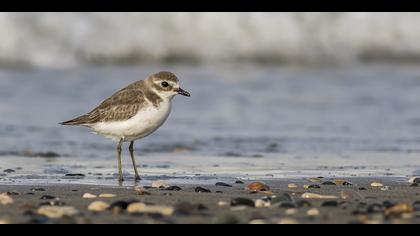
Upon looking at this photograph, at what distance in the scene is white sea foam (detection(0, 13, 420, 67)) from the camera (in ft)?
63.0

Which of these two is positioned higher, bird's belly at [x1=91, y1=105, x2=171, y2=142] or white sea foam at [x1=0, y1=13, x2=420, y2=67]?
white sea foam at [x1=0, y1=13, x2=420, y2=67]

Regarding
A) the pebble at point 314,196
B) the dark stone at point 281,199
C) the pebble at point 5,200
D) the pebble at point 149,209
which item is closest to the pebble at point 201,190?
the pebble at point 314,196

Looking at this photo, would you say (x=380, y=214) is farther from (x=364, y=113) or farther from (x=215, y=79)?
(x=215, y=79)

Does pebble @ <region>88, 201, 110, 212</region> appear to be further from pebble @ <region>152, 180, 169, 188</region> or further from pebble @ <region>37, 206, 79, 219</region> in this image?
pebble @ <region>152, 180, 169, 188</region>

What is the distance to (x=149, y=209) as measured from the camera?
20.0 feet

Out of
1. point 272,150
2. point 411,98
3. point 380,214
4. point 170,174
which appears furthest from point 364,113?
point 380,214

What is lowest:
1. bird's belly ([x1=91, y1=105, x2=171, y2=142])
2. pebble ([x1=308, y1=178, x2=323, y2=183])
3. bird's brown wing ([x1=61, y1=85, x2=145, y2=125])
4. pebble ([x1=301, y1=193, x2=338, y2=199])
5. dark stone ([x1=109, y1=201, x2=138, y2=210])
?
dark stone ([x1=109, y1=201, x2=138, y2=210])

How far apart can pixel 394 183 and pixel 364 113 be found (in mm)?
5637

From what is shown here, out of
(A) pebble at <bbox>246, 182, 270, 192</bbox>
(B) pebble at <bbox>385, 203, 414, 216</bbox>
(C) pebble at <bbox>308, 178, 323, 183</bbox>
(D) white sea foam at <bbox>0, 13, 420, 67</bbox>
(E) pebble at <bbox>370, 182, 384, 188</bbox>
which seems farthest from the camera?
(D) white sea foam at <bbox>0, 13, 420, 67</bbox>

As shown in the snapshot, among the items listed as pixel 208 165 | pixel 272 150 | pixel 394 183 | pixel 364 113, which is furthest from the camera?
pixel 364 113

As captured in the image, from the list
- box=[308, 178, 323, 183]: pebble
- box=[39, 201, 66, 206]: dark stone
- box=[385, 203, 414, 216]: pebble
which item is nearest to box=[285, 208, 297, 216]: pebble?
box=[385, 203, 414, 216]: pebble

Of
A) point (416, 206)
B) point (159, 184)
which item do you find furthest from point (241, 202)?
point (159, 184)

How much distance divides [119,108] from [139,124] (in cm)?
29

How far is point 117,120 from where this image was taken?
928cm
